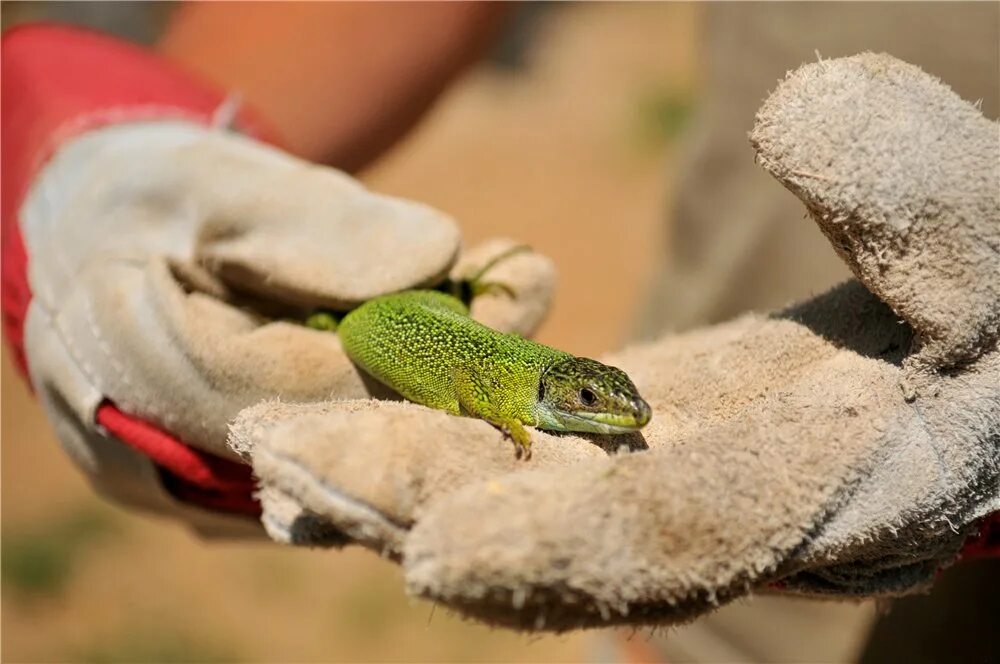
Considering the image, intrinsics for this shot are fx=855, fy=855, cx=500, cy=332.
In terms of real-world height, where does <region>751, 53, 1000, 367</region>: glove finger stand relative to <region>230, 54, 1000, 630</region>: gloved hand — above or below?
above

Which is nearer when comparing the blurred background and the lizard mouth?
the lizard mouth

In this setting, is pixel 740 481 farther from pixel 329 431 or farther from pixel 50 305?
pixel 50 305

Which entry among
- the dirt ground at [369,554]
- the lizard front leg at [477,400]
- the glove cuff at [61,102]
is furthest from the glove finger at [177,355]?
the dirt ground at [369,554]

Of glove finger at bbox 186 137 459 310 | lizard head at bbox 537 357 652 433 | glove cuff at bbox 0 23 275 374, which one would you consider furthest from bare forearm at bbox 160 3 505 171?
lizard head at bbox 537 357 652 433

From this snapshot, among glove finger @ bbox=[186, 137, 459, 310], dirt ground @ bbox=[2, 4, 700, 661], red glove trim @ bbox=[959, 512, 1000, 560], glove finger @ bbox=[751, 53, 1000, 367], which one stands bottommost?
dirt ground @ bbox=[2, 4, 700, 661]

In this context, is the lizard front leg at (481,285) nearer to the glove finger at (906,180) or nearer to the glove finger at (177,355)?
the glove finger at (177,355)

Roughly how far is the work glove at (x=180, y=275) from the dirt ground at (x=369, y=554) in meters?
1.34

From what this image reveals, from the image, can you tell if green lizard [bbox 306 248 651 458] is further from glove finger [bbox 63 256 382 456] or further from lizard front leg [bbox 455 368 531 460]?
glove finger [bbox 63 256 382 456]

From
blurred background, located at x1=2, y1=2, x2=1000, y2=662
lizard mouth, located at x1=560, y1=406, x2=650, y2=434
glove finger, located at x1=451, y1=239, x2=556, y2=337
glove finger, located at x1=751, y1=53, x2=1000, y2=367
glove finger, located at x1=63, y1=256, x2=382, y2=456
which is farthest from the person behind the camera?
blurred background, located at x1=2, y1=2, x2=1000, y2=662

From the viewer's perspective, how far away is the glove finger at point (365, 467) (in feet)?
3.39

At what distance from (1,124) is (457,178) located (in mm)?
6059

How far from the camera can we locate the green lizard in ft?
4.78

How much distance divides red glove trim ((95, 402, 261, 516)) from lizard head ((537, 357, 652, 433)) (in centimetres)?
62

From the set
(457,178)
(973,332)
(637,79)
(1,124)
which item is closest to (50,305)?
(1,124)
